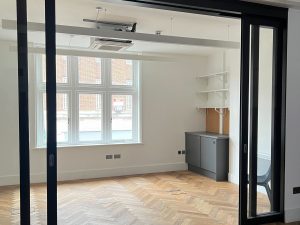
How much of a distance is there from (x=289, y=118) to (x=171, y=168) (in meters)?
3.78

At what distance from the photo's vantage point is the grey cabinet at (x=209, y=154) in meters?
5.92

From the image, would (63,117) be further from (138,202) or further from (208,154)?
(208,154)

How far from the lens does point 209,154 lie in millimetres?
6121

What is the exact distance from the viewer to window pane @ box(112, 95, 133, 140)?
663 cm

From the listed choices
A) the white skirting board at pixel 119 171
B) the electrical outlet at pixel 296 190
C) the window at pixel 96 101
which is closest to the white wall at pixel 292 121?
the electrical outlet at pixel 296 190

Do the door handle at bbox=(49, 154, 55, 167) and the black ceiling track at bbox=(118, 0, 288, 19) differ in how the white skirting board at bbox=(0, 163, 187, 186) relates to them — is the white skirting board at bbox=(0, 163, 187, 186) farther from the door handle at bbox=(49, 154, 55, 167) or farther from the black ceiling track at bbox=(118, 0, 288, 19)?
the black ceiling track at bbox=(118, 0, 288, 19)

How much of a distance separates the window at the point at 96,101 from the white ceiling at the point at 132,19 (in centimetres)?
85

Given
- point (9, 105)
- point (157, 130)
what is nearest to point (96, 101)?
point (157, 130)

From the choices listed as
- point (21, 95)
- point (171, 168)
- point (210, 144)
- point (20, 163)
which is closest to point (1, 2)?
point (21, 95)

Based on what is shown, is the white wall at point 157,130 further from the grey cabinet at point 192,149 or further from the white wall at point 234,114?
the white wall at point 234,114

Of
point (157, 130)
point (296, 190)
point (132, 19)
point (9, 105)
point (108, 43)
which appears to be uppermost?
point (132, 19)

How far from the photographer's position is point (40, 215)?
149 inches

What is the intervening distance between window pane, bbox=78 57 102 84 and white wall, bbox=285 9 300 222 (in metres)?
4.10

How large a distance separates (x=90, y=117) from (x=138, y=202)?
250cm
